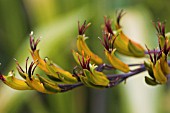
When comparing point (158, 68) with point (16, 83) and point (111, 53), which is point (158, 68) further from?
point (16, 83)

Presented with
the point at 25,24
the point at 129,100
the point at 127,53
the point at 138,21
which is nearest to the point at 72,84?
the point at 127,53

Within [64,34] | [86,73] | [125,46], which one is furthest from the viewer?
[64,34]

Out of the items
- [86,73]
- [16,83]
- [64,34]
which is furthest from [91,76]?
[64,34]

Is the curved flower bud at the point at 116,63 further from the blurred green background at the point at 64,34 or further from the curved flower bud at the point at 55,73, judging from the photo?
the blurred green background at the point at 64,34

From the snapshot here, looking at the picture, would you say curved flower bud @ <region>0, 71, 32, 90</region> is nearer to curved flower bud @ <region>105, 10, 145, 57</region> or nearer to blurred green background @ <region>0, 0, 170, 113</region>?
curved flower bud @ <region>105, 10, 145, 57</region>

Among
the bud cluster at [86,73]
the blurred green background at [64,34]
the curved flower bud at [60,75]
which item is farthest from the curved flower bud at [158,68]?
the blurred green background at [64,34]

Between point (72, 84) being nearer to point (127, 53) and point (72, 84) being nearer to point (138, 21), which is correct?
point (127, 53)

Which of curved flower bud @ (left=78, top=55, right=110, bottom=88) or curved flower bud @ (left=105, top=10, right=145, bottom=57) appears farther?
curved flower bud @ (left=105, top=10, right=145, bottom=57)

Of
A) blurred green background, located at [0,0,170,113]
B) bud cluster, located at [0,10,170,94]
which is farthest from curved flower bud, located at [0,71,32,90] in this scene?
blurred green background, located at [0,0,170,113]
